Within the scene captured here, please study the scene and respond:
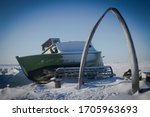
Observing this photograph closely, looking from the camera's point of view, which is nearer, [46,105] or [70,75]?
[46,105]

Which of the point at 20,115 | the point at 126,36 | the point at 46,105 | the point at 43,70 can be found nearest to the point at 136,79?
the point at 126,36

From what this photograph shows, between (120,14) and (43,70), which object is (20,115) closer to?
(120,14)

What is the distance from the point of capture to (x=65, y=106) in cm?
314

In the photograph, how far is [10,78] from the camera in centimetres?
793

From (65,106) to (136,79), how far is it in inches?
40.3

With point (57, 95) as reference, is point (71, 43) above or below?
above

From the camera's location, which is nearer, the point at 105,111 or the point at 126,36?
the point at 105,111

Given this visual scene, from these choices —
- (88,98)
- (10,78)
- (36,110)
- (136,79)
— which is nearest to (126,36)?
(136,79)

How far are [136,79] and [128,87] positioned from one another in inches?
8.9

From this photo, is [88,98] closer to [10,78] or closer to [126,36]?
[126,36]

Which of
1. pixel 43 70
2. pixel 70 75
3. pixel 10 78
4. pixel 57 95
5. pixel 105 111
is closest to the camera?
pixel 105 111

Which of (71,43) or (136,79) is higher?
(71,43)

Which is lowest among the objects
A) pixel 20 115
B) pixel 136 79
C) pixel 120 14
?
pixel 20 115

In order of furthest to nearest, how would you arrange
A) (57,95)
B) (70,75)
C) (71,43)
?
(71,43), (70,75), (57,95)
